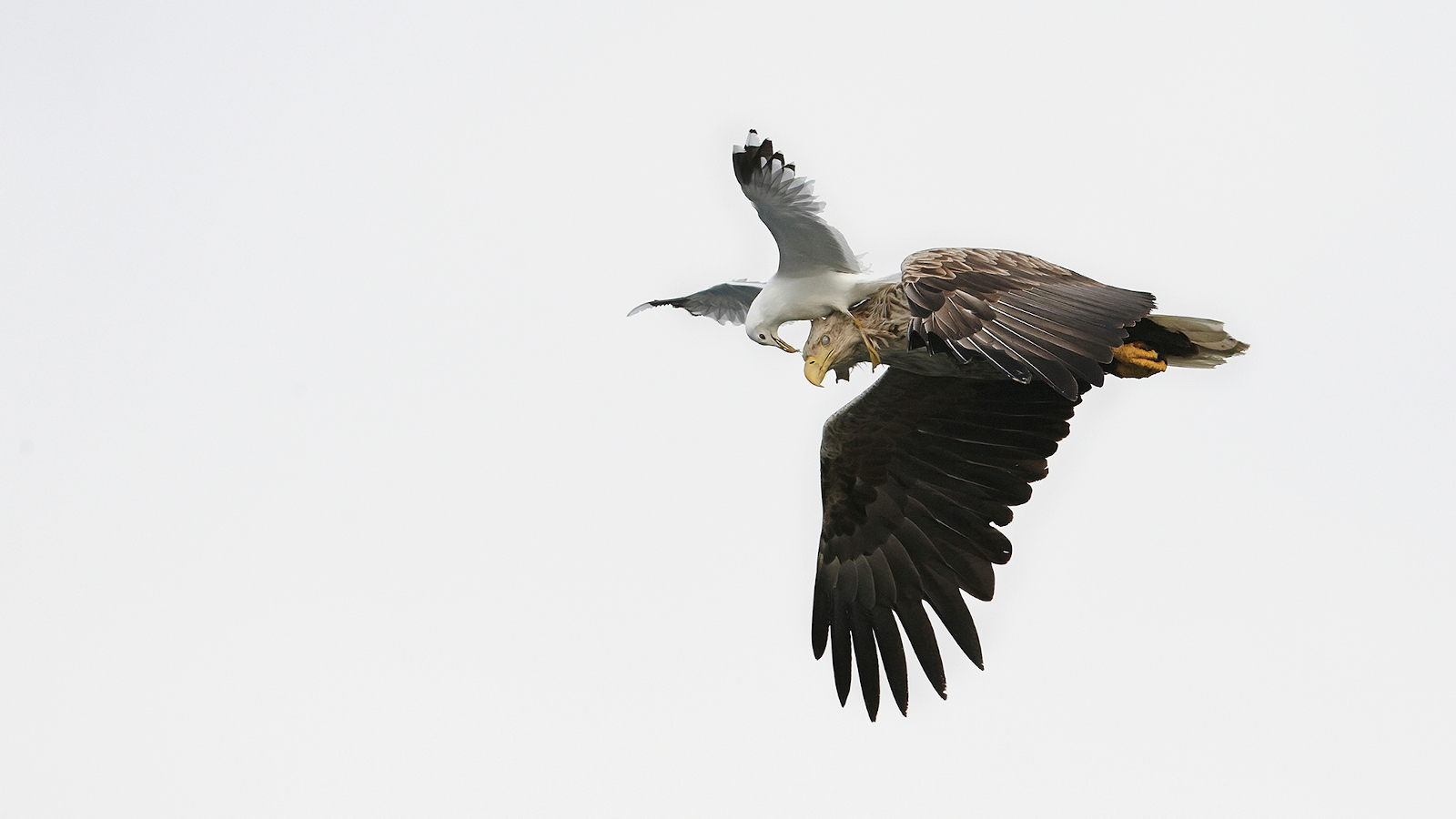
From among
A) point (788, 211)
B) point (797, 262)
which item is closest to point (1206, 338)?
point (797, 262)

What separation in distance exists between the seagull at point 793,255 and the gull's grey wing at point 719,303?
0.45 m

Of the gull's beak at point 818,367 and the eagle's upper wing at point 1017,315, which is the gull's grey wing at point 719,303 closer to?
the gull's beak at point 818,367

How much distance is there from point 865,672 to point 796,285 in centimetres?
255

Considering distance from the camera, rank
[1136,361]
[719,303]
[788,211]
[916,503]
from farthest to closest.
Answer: [916,503] < [719,303] < [1136,361] < [788,211]

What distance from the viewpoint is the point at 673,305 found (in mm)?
7887

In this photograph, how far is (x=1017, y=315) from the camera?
591cm

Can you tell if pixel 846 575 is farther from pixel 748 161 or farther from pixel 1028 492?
pixel 748 161

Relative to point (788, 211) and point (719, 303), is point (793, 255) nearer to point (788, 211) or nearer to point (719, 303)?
point (788, 211)

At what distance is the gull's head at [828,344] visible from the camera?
22.3ft

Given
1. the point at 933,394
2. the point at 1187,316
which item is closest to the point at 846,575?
the point at 933,394

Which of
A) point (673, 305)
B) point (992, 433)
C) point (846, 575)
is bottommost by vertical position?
point (846, 575)

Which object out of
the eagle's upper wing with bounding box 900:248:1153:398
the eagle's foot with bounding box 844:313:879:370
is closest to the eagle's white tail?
the eagle's upper wing with bounding box 900:248:1153:398

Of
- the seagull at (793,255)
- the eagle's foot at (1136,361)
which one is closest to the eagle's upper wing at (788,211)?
the seagull at (793,255)

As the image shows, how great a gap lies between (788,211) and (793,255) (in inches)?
11.0
